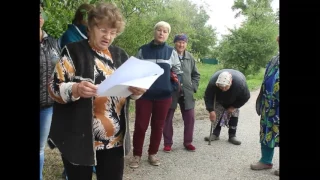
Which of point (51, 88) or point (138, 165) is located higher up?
point (51, 88)

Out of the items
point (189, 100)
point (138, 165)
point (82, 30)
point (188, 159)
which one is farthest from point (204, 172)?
point (82, 30)

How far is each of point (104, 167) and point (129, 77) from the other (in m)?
0.61

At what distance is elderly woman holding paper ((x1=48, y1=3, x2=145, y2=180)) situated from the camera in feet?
5.44

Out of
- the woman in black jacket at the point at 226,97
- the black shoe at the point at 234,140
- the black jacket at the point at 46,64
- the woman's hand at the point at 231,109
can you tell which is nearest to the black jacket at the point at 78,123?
the black jacket at the point at 46,64

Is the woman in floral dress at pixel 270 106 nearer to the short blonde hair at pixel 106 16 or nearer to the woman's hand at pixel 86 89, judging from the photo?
the short blonde hair at pixel 106 16

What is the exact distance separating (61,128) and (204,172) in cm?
233

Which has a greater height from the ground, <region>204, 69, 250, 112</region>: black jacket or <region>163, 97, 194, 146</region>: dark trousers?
<region>204, 69, 250, 112</region>: black jacket

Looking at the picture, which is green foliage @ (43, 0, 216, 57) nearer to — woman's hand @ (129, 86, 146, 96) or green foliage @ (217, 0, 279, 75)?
woman's hand @ (129, 86, 146, 96)

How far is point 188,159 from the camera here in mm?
4066

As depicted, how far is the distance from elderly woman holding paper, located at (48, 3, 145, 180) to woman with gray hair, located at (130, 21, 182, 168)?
1672mm

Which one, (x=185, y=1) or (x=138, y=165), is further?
(x=185, y=1)

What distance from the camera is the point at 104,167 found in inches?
72.6

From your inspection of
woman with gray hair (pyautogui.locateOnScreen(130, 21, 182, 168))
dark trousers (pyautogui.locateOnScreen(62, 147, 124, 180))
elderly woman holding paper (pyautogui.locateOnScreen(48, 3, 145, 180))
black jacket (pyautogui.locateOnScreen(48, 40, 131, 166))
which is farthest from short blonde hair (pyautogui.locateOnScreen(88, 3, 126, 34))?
woman with gray hair (pyautogui.locateOnScreen(130, 21, 182, 168))
